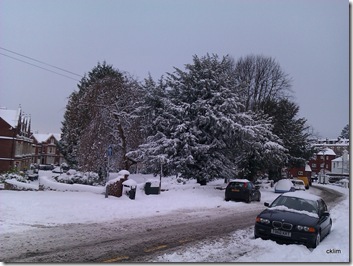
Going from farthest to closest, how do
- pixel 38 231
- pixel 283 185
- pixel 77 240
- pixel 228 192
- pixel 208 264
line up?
1. pixel 283 185
2. pixel 228 192
3. pixel 38 231
4. pixel 77 240
5. pixel 208 264

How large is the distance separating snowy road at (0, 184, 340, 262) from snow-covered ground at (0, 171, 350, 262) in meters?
0.48

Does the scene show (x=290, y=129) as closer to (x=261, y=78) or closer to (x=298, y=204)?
(x=261, y=78)

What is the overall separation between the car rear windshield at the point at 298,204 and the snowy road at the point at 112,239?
1706mm

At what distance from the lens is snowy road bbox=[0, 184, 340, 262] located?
22.0ft

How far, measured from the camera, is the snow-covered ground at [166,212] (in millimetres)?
7273

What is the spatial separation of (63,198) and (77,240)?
6067 millimetres

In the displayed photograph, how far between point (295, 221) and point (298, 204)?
3.93 ft

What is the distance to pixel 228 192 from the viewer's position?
1912cm

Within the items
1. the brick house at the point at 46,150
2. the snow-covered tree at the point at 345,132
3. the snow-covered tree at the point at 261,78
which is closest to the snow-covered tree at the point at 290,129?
the snow-covered tree at the point at 261,78

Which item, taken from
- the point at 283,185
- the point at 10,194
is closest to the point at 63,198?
the point at 10,194

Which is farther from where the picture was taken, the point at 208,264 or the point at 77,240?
the point at 77,240

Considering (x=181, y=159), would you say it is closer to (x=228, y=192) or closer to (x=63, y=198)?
(x=228, y=192)

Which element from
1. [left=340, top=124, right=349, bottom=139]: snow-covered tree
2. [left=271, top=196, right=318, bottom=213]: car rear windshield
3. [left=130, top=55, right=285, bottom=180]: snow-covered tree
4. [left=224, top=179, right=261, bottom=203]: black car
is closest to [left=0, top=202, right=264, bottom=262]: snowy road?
[left=271, top=196, right=318, bottom=213]: car rear windshield

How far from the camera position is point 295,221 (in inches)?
330
